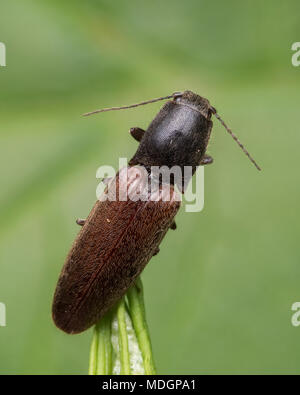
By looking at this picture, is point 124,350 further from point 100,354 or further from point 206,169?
point 206,169

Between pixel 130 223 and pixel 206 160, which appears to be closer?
pixel 130 223

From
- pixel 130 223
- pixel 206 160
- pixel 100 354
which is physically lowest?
pixel 100 354

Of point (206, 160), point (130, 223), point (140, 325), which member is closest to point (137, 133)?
point (206, 160)

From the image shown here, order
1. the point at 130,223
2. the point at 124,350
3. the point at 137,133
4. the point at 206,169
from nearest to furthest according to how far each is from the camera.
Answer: the point at 124,350, the point at 130,223, the point at 137,133, the point at 206,169

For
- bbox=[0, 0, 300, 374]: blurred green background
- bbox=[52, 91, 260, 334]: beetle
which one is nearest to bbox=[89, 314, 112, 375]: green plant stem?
bbox=[52, 91, 260, 334]: beetle

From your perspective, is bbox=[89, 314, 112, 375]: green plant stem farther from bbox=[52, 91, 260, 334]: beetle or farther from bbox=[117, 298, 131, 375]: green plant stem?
bbox=[52, 91, 260, 334]: beetle

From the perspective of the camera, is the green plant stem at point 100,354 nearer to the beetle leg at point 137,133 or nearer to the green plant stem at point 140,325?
the green plant stem at point 140,325

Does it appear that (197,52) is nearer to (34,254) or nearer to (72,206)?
(72,206)

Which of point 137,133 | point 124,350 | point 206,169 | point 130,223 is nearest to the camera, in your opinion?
point 124,350
